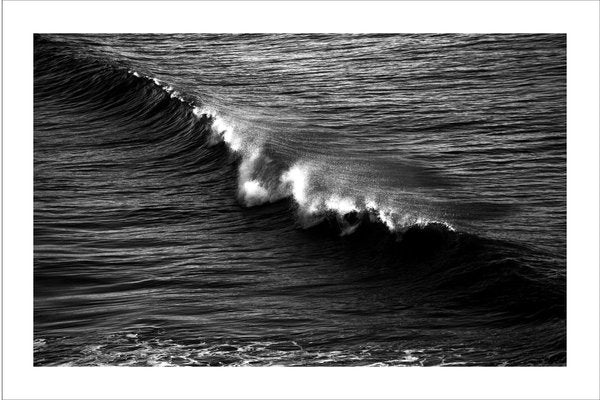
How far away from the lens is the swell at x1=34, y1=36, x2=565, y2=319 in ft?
28.5

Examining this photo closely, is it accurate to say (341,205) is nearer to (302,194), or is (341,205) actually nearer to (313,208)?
(313,208)

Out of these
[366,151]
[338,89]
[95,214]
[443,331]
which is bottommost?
[443,331]

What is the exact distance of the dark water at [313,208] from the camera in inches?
320

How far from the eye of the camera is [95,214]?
977 centimetres

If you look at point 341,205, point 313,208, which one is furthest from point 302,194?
point 341,205

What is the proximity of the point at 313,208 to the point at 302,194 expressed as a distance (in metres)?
0.39

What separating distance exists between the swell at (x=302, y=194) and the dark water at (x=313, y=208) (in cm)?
3

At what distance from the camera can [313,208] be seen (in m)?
10.4

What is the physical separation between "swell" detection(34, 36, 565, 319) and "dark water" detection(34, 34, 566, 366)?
27mm

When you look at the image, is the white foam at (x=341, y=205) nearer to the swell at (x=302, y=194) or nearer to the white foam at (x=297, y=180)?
the swell at (x=302, y=194)

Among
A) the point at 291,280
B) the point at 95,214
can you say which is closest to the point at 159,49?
the point at 95,214

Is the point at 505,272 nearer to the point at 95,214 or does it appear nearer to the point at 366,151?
the point at 366,151

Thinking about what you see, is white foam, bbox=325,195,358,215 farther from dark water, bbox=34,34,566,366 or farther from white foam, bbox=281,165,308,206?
white foam, bbox=281,165,308,206
